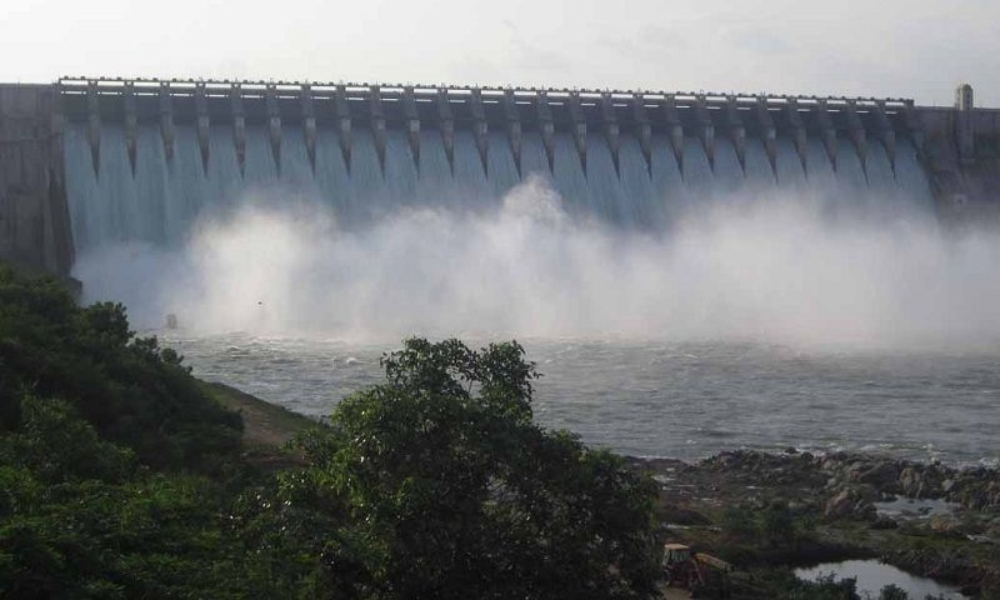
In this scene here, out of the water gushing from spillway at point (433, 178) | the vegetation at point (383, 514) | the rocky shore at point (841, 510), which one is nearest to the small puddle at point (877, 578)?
the rocky shore at point (841, 510)

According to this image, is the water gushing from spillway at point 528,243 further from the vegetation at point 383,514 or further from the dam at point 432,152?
the vegetation at point 383,514

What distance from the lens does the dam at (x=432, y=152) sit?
53656mm

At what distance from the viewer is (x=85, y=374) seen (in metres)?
25.4

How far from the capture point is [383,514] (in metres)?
16.3

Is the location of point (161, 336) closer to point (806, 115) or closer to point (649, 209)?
point (649, 209)

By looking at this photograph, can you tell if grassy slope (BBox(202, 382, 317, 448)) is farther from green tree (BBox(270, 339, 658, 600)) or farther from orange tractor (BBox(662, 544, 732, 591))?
green tree (BBox(270, 339, 658, 600))

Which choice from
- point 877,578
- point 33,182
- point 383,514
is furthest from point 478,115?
point 383,514

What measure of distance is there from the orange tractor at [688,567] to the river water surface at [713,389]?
34.2 ft

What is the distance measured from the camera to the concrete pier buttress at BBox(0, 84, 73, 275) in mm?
51531

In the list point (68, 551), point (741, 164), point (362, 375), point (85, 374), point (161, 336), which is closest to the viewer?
point (68, 551)

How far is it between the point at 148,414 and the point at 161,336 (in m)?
24.9

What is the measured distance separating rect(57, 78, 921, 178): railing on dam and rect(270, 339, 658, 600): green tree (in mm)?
39739

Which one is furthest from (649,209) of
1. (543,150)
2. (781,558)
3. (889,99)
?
(781,558)

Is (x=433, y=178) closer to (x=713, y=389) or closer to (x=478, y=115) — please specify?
(x=478, y=115)
